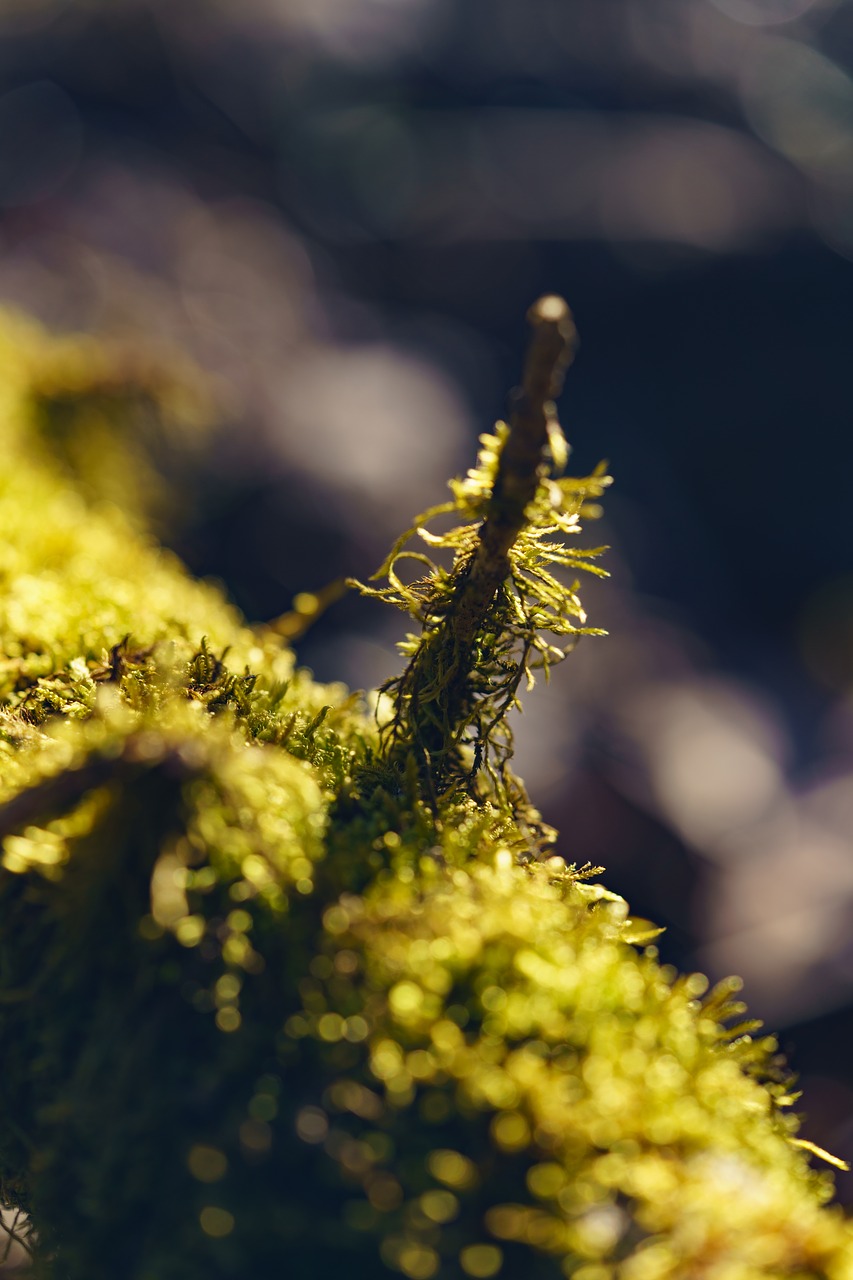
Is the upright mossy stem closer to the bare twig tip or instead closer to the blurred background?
the bare twig tip

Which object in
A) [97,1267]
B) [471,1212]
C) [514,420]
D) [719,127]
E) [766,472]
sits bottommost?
[97,1267]

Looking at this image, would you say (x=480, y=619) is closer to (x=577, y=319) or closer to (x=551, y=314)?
(x=551, y=314)

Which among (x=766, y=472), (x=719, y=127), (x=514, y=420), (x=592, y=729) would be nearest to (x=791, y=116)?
(x=719, y=127)

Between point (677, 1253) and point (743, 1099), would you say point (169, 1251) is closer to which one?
point (677, 1253)

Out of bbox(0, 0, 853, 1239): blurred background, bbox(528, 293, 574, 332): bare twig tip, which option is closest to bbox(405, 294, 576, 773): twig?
bbox(528, 293, 574, 332): bare twig tip

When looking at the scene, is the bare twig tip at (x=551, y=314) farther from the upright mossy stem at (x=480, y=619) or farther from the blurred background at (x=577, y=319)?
the blurred background at (x=577, y=319)

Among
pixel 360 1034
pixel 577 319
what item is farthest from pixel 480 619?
pixel 577 319
